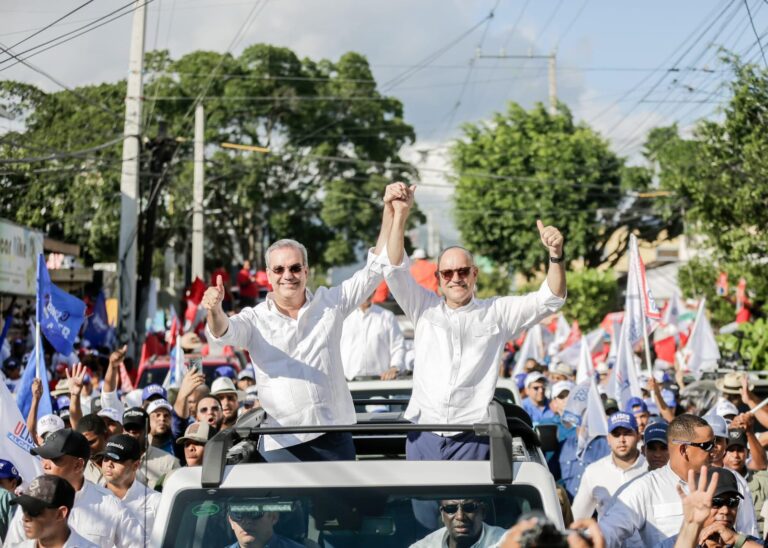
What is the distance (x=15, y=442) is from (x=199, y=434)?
1148 millimetres

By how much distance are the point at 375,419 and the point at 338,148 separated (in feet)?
146

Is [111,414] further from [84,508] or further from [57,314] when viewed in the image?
[84,508]

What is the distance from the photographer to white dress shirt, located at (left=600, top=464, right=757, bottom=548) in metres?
5.42

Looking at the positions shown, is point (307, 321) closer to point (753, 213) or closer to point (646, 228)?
point (753, 213)

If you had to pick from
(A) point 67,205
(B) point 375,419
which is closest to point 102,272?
(A) point 67,205

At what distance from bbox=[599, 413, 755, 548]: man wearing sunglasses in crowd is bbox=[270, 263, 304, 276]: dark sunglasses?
1.81m

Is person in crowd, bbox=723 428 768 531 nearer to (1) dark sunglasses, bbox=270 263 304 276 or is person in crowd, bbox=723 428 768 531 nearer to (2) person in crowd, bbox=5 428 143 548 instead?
(1) dark sunglasses, bbox=270 263 304 276

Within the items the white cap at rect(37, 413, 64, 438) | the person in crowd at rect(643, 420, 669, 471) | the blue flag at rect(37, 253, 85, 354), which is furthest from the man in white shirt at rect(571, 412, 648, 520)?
the blue flag at rect(37, 253, 85, 354)

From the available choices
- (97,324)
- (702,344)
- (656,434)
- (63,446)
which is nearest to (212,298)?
(63,446)

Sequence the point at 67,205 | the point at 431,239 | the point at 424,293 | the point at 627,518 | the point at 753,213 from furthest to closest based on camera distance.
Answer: the point at 431,239 → the point at 67,205 → the point at 753,213 → the point at 424,293 → the point at 627,518

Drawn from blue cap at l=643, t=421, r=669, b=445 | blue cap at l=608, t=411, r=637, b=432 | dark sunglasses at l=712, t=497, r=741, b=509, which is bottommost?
dark sunglasses at l=712, t=497, r=741, b=509

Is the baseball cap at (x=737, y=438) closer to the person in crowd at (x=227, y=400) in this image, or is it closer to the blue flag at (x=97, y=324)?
the person in crowd at (x=227, y=400)

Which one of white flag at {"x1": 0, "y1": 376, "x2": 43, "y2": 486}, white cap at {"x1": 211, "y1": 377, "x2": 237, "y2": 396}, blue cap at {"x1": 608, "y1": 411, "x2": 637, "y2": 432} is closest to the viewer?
white flag at {"x1": 0, "y1": 376, "x2": 43, "y2": 486}

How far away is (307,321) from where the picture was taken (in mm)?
5688
